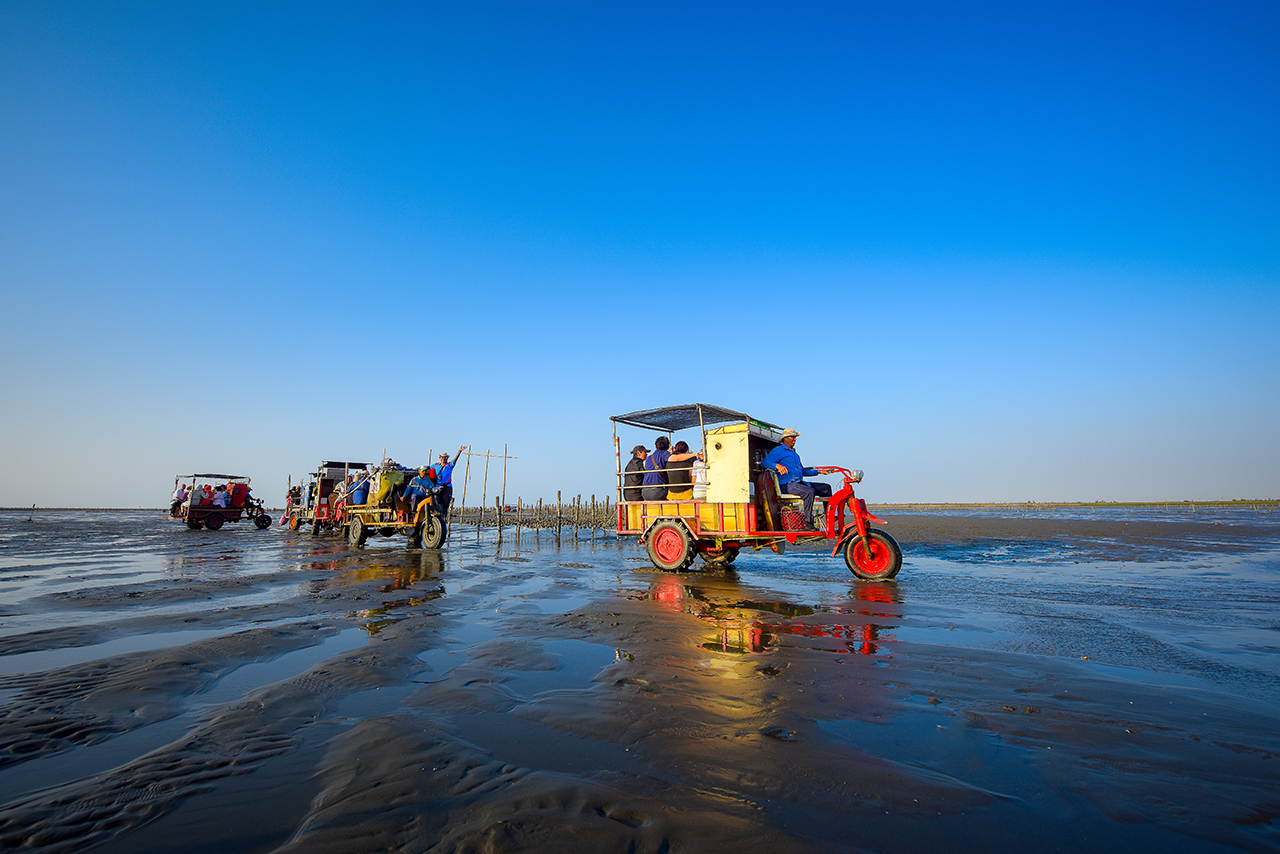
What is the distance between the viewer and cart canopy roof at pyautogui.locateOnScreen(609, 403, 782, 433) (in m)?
11.8

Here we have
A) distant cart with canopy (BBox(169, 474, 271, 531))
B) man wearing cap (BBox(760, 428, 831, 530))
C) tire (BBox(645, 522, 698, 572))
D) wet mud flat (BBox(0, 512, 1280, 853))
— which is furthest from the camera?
distant cart with canopy (BBox(169, 474, 271, 531))

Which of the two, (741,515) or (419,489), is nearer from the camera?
(741,515)

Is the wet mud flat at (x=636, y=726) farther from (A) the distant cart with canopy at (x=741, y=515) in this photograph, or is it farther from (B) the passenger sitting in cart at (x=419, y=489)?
(B) the passenger sitting in cart at (x=419, y=489)

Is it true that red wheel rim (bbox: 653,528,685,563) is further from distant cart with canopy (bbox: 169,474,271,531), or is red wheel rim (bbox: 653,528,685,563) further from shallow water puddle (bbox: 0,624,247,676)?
distant cart with canopy (bbox: 169,474,271,531)

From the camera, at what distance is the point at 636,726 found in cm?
311

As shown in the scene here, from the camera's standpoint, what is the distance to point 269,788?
2.35 meters

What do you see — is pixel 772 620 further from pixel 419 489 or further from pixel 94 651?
pixel 419 489

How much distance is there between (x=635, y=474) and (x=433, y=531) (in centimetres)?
721

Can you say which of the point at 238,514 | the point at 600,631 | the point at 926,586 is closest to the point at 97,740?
the point at 600,631

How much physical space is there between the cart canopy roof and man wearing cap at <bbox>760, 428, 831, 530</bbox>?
804mm

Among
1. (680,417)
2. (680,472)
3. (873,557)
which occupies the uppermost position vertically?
(680,417)

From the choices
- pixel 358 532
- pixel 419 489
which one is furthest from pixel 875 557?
pixel 358 532

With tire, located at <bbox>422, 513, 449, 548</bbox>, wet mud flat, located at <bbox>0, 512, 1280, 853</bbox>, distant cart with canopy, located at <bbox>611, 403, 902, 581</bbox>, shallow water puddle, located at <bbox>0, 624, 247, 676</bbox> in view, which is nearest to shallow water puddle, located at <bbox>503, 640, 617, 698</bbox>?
wet mud flat, located at <bbox>0, 512, 1280, 853</bbox>

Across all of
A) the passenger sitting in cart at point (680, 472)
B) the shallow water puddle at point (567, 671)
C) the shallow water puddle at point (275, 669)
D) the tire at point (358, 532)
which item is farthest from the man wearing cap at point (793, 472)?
the tire at point (358, 532)
